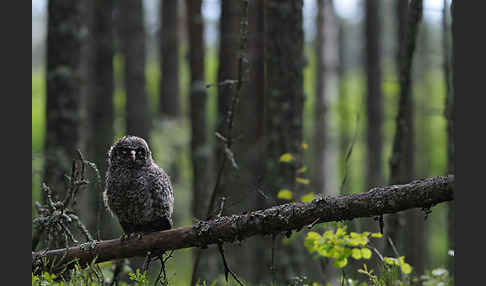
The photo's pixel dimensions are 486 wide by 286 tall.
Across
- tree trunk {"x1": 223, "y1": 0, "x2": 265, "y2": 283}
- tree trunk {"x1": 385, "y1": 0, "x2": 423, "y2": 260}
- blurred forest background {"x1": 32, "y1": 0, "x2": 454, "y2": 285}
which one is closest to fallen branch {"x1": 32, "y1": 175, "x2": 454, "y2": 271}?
blurred forest background {"x1": 32, "y1": 0, "x2": 454, "y2": 285}

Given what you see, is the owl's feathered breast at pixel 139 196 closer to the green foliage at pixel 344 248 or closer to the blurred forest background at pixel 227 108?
the blurred forest background at pixel 227 108

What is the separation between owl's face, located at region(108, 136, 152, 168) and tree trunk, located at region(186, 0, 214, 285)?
502 centimetres

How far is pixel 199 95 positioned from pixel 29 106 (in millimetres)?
6903

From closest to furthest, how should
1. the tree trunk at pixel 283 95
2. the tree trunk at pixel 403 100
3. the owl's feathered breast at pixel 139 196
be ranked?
1. the owl's feathered breast at pixel 139 196
2. the tree trunk at pixel 403 100
3. the tree trunk at pixel 283 95

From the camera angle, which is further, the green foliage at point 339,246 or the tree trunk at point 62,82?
the tree trunk at point 62,82

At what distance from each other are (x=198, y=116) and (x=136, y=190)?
5.79 metres

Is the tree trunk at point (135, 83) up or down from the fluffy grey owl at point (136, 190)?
up

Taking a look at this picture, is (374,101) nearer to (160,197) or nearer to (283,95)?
(283,95)

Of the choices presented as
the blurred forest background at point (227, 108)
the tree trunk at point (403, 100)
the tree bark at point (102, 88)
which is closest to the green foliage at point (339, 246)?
the blurred forest background at point (227, 108)

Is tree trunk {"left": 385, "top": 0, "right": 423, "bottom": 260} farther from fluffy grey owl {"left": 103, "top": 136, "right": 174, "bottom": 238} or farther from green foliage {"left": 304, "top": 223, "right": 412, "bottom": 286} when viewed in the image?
fluffy grey owl {"left": 103, "top": 136, "right": 174, "bottom": 238}

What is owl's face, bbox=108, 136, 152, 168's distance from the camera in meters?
5.06

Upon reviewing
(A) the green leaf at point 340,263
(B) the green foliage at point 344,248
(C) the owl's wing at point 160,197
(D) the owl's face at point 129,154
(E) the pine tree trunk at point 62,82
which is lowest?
(A) the green leaf at point 340,263

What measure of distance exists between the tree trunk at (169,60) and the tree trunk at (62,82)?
24.2 ft

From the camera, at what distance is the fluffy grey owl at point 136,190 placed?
493cm
